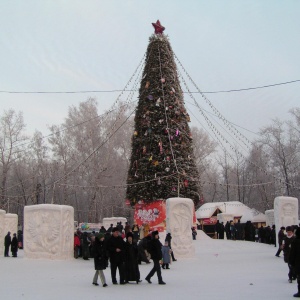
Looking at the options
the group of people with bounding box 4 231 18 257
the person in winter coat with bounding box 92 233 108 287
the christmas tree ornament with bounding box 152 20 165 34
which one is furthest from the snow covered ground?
the christmas tree ornament with bounding box 152 20 165 34

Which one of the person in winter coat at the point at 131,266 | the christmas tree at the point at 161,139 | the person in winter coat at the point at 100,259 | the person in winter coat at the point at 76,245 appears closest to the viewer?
the person in winter coat at the point at 100,259

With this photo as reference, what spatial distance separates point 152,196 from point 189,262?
9394mm

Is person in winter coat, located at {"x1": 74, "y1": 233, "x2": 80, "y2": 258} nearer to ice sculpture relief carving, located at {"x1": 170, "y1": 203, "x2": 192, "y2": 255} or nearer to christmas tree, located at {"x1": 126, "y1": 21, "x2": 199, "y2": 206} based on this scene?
ice sculpture relief carving, located at {"x1": 170, "y1": 203, "x2": 192, "y2": 255}

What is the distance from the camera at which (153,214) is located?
2722 cm

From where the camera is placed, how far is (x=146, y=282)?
11914 millimetres

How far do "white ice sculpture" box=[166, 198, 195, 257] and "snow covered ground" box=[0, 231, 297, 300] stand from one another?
138 centimetres

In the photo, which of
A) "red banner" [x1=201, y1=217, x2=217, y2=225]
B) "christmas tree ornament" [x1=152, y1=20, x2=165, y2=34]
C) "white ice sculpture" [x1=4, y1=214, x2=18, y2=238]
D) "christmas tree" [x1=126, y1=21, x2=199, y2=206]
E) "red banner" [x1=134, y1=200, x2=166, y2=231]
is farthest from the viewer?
"red banner" [x1=201, y1=217, x2=217, y2=225]

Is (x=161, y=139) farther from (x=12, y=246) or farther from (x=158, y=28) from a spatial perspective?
(x=12, y=246)

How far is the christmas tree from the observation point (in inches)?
1050

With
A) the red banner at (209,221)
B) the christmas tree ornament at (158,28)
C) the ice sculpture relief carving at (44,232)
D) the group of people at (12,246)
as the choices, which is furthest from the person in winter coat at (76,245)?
the red banner at (209,221)

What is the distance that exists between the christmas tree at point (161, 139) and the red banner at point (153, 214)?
406mm

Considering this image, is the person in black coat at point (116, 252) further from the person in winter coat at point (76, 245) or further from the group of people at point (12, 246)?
the group of people at point (12, 246)

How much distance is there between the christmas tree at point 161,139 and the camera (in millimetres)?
26672

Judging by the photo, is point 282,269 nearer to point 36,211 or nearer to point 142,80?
point 36,211
